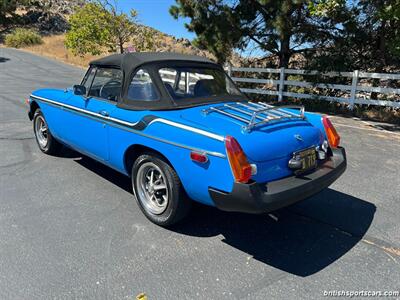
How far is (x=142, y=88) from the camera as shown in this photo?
394cm

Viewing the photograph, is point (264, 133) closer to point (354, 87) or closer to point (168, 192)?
point (168, 192)

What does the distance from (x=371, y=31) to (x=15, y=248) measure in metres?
11.7

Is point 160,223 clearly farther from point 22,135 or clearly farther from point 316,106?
point 316,106

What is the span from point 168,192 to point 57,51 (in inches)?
1628

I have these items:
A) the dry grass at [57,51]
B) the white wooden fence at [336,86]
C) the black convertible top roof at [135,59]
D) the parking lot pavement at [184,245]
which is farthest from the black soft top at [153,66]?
the dry grass at [57,51]

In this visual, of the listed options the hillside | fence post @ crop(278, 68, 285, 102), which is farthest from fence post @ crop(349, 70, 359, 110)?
the hillside

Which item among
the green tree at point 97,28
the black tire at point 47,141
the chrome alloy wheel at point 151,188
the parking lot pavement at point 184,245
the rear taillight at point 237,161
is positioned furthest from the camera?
the green tree at point 97,28

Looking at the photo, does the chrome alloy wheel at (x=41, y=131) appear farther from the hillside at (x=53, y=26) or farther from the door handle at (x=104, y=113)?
the hillside at (x=53, y=26)

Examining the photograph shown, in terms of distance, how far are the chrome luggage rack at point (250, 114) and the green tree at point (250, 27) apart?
861cm

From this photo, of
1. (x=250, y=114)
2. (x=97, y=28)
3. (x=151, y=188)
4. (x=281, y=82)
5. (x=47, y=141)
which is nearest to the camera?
(x=250, y=114)

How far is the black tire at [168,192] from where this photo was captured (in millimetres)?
3330

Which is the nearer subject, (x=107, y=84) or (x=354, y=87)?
(x=107, y=84)

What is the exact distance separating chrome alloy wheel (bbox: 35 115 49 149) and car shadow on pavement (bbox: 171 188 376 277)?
330cm

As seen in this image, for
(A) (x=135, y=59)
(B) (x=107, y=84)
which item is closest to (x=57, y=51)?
(B) (x=107, y=84)
